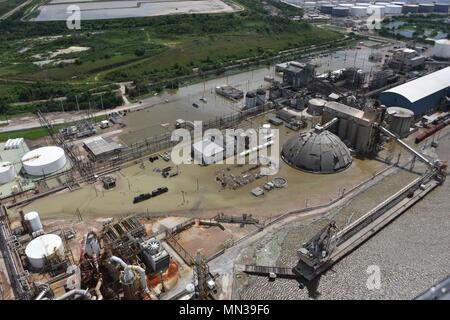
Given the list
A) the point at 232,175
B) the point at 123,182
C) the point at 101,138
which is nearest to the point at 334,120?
the point at 232,175

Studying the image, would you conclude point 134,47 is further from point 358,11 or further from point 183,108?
point 358,11

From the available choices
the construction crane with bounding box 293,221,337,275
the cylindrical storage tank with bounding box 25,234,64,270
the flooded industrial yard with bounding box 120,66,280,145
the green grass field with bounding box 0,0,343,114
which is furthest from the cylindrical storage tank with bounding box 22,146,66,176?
the construction crane with bounding box 293,221,337,275

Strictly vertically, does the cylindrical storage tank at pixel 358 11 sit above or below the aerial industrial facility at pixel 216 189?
Result: above

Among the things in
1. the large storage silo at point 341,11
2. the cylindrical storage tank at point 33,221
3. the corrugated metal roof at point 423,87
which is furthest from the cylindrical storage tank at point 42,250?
the large storage silo at point 341,11

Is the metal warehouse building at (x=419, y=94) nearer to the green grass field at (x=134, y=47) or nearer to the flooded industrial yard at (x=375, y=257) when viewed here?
the flooded industrial yard at (x=375, y=257)

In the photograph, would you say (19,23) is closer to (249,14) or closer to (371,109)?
(249,14)

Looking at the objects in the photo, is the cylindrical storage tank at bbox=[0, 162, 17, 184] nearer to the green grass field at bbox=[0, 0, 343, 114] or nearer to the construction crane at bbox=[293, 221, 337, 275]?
the green grass field at bbox=[0, 0, 343, 114]

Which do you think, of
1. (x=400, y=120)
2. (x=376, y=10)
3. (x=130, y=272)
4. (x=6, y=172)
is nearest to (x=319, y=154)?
(x=400, y=120)
